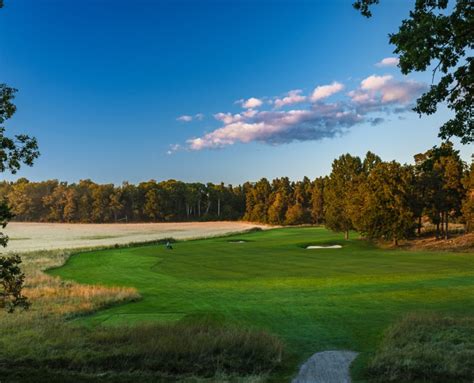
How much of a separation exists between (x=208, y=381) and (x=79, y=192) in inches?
6084

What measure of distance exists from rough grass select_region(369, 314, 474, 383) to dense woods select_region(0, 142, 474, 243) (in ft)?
139

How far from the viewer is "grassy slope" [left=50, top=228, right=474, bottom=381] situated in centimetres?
1570

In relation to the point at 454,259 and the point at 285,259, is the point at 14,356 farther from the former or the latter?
the point at 454,259

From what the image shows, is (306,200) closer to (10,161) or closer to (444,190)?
(444,190)

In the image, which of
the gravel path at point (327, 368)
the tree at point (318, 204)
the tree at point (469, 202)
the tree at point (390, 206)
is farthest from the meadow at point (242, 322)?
the tree at point (318, 204)

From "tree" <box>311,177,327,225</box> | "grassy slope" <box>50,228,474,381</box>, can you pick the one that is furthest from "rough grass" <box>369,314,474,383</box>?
"tree" <box>311,177,327,225</box>

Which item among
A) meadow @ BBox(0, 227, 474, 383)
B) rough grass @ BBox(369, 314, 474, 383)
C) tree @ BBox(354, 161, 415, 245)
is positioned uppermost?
tree @ BBox(354, 161, 415, 245)

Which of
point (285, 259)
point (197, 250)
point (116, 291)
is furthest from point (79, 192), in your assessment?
point (116, 291)

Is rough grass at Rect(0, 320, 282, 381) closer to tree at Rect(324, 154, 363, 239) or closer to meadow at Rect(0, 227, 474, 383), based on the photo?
meadow at Rect(0, 227, 474, 383)

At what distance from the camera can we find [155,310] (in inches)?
792

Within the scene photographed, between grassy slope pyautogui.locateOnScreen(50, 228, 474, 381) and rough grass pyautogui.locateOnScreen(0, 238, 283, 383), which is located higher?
rough grass pyautogui.locateOnScreen(0, 238, 283, 383)

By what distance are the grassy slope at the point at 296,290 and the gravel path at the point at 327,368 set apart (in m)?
0.44

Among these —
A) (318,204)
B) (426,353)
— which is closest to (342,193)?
(318,204)

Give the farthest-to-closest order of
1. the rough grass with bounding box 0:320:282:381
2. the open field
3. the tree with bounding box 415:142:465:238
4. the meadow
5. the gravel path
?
the open field
the tree with bounding box 415:142:465:238
the rough grass with bounding box 0:320:282:381
the meadow
the gravel path
